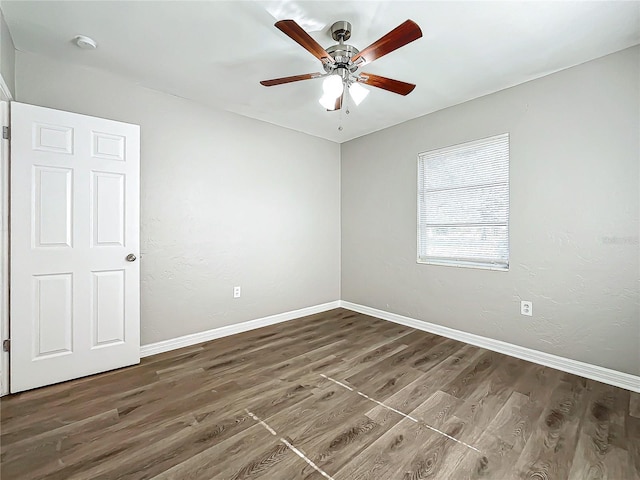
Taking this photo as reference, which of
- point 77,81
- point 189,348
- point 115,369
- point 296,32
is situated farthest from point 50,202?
point 296,32

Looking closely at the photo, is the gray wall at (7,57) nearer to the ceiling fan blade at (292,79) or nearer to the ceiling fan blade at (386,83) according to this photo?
the ceiling fan blade at (292,79)

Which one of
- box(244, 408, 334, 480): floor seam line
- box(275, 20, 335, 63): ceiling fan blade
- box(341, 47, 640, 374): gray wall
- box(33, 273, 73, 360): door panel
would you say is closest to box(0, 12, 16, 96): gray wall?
box(33, 273, 73, 360): door panel

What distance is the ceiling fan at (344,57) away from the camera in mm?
1758

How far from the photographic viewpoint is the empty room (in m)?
1.79

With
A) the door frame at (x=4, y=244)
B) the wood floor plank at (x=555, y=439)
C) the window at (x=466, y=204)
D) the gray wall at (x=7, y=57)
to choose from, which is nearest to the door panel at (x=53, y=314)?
the door frame at (x=4, y=244)

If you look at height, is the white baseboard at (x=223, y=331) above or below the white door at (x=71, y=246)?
below

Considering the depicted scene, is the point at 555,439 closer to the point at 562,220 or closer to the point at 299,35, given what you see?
the point at 562,220

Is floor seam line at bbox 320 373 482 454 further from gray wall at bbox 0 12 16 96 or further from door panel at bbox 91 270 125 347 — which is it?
gray wall at bbox 0 12 16 96

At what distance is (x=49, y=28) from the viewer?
2123 mm

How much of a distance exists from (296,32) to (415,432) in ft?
7.97

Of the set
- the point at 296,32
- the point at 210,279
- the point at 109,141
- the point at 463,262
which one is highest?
the point at 296,32

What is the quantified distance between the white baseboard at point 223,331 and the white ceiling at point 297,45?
2.48m

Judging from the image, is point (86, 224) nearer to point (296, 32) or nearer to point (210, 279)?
point (210, 279)

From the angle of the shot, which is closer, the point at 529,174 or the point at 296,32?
the point at 296,32
